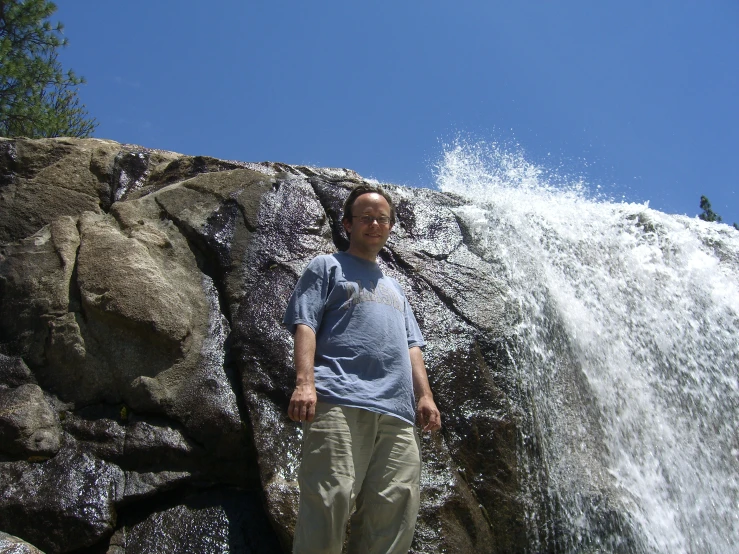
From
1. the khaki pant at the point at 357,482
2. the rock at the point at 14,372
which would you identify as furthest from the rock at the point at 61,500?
the khaki pant at the point at 357,482

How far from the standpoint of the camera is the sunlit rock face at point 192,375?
369cm

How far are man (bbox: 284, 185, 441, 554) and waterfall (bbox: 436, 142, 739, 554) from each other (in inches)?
67.8

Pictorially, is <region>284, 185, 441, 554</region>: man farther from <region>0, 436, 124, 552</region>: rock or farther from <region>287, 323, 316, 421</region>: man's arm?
<region>0, 436, 124, 552</region>: rock

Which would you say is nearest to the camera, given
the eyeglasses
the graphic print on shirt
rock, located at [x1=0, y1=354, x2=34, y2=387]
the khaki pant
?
the khaki pant

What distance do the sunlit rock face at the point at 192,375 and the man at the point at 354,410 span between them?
0.85m

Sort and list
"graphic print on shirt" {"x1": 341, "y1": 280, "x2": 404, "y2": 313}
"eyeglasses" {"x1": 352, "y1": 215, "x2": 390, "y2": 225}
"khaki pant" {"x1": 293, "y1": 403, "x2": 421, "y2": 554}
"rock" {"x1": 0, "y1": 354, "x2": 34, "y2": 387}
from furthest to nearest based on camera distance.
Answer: "rock" {"x1": 0, "y1": 354, "x2": 34, "y2": 387}, "eyeglasses" {"x1": 352, "y1": 215, "x2": 390, "y2": 225}, "graphic print on shirt" {"x1": 341, "y1": 280, "x2": 404, "y2": 313}, "khaki pant" {"x1": 293, "y1": 403, "x2": 421, "y2": 554}

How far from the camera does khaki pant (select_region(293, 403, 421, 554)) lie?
2.62 metres

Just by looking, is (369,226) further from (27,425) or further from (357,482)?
(27,425)

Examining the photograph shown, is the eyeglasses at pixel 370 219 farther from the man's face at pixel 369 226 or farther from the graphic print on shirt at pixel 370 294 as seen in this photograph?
the graphic print on shirt at pixel 370 294

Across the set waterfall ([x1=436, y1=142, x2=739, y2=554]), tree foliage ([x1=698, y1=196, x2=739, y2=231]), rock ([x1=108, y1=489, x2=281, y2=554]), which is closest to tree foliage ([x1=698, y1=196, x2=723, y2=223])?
tree foliage ([x1=698, y1=196, x2=739, y2=231])

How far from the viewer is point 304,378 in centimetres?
272

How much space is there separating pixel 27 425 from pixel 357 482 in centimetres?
231

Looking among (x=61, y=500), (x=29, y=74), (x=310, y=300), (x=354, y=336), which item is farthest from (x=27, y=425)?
(x=29, y=74)

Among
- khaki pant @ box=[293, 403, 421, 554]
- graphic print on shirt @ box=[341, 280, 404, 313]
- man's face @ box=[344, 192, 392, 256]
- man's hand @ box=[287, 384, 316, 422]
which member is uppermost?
man's face @ box=[344, 192, 392, 256]
